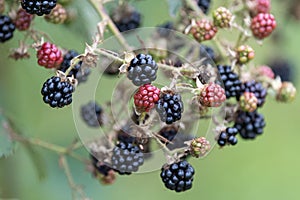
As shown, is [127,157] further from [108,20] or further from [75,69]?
[108,20]

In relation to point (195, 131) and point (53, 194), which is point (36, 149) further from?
point (195, 131)

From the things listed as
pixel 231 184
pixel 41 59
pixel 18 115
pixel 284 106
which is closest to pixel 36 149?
pixel 18 115

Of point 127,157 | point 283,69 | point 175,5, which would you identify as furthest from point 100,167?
point 283,69

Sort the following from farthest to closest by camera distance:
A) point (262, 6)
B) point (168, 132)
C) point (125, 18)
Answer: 1. point (125, 18)
2. point (262, 6)
3. point (168, 132)

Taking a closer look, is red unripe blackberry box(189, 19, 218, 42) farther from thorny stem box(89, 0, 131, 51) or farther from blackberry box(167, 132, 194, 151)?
blackberry box(167, 132, 194, 151)

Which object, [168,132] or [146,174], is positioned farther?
[146,174]

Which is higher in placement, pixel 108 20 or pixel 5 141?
pixel 108 20
